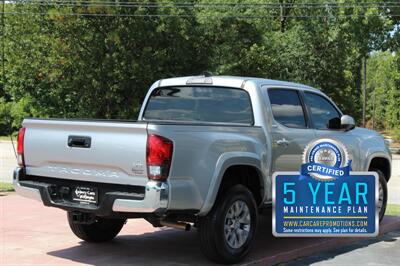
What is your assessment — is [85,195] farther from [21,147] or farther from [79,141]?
[21,147]

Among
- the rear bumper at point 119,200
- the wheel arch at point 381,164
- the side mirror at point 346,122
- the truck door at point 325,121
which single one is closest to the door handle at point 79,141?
the rear bumper at point 119,200

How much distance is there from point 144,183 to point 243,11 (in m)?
28.0

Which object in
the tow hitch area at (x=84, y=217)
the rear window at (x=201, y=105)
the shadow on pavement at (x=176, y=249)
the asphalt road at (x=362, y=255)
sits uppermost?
the rear window at (x=201, y=105)

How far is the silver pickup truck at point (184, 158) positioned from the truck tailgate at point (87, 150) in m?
0.01

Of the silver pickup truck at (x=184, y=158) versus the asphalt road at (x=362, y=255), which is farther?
the asphalt road at (x=362, y=255)

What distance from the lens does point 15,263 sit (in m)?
6.27

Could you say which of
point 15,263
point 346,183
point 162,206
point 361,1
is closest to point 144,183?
point 162,206

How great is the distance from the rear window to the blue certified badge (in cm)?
92

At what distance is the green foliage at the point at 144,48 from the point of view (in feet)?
89.8

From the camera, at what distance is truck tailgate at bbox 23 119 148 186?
219 inches

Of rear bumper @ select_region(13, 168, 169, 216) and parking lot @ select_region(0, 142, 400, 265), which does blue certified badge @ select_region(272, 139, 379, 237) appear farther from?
rear bumper @ select_region(13, 168, 169, 216)

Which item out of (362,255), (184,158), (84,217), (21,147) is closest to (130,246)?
(84,217)

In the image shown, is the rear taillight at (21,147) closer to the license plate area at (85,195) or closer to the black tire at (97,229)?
the license plate area at (85,195)

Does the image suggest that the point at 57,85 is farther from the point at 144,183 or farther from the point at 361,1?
the point at 144,183
